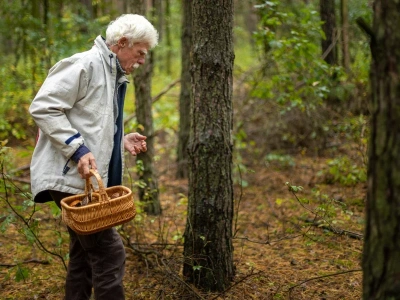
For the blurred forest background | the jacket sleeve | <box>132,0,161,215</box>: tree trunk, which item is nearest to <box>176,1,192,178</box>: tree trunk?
the blurred forest background

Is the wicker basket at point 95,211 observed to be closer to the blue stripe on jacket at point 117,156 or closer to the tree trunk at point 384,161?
the blue stripe on jacket at point 117,156

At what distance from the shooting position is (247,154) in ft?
25.8

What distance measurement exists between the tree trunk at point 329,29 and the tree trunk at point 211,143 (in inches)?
139

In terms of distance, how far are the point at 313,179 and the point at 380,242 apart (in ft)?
14.8

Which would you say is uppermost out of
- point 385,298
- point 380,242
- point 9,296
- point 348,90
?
point 348,90

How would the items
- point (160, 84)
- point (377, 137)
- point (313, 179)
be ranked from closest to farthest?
point (377, 137)
point (313, 179)
point (160, 84)

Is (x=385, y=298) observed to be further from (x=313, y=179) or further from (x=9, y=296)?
(x=313, y=179)

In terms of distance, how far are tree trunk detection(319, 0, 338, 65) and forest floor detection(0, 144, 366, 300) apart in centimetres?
213

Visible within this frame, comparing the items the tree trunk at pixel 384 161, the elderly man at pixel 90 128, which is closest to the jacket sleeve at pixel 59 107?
the elderly man at pixel 90 128

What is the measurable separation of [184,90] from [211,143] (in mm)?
3797

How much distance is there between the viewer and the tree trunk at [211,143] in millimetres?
3084

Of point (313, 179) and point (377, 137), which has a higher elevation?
point (377, 137)

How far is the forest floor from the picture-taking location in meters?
3.30

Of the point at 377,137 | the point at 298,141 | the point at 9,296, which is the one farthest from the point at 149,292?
the point at 298,141
